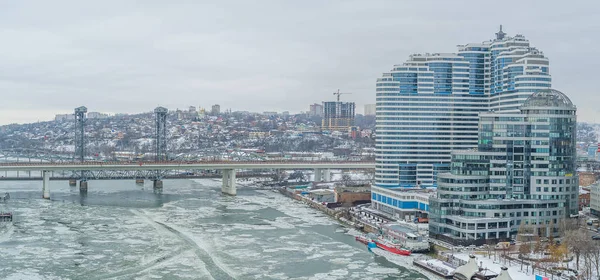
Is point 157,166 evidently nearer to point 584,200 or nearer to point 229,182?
point 229,182

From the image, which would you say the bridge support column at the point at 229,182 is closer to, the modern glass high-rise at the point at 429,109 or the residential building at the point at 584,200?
the modern glass high-rise at the point at 429,109

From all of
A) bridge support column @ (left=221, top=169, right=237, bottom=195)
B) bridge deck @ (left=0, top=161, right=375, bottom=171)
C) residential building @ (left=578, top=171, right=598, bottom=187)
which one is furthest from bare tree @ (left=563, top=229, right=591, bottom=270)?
bridge deck @ (left=0, top=161, right=375, bottom=171)

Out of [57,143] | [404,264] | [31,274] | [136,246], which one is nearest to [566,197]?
[404,264]

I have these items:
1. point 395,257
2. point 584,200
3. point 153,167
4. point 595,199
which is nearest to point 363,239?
point 395,257

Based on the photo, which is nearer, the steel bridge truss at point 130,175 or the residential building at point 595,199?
the residential building at point 595,199

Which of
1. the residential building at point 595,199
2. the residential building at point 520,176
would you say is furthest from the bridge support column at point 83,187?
the residential building at point 595,199

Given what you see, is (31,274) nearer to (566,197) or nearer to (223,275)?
(223,275)
